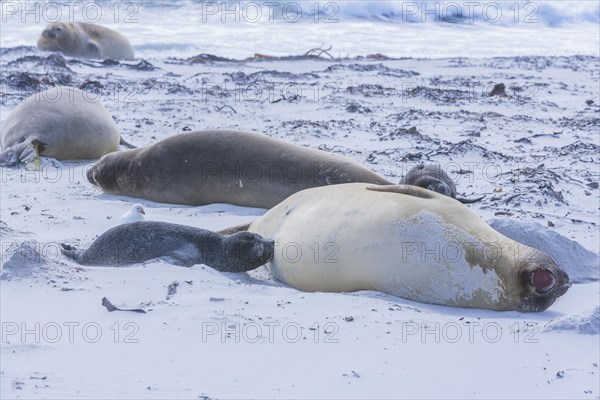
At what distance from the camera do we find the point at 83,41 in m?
13.8

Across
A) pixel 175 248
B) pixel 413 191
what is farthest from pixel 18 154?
pixel 413 191

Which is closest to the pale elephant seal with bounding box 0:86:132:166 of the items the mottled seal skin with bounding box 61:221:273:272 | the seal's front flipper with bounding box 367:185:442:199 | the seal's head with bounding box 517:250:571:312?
the mottled seal skin with bounding box 61:221:273:272

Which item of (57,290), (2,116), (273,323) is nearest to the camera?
(273,323)

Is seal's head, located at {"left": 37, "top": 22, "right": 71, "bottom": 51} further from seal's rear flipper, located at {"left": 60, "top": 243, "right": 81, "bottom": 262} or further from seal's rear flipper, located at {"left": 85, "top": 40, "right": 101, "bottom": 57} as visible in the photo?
seal's rear flipper, located at {"left": 60, "top": 243, "right": 81, "bottom": 262}

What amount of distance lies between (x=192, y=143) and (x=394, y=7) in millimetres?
19812

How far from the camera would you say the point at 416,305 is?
3211mm

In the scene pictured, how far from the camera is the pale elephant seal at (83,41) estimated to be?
44.0 ft

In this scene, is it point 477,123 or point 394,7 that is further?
point 394,7

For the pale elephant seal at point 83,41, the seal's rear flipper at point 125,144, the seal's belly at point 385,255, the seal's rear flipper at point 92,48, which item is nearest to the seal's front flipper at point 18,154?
the seal's rear flipper at point 125,144

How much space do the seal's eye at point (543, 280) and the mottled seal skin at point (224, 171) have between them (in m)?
1.59

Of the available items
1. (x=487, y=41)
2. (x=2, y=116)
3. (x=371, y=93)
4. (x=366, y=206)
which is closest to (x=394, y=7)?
(x=487, y=41)

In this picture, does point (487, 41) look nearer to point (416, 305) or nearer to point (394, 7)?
point (394, 7)

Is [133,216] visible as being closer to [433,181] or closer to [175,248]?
[175,248]

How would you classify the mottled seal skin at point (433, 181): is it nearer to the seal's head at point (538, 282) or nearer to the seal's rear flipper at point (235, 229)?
the seal's rear flipper at point (235, 229)
